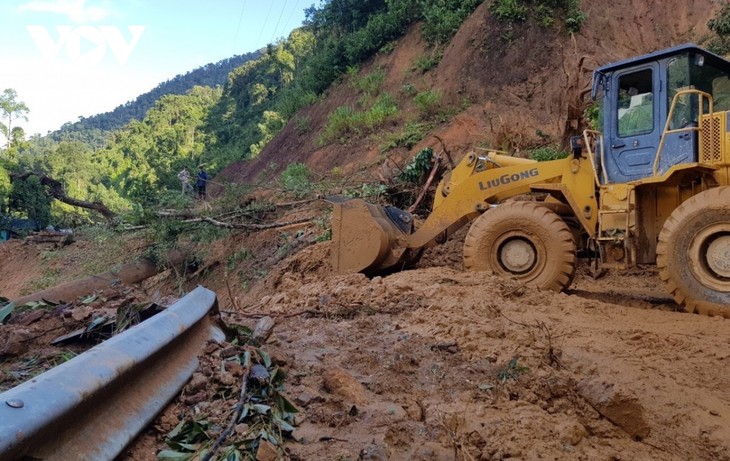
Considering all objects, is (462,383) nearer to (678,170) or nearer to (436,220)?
(678,170)

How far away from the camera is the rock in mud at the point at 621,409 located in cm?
333

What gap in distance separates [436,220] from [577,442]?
5749mm

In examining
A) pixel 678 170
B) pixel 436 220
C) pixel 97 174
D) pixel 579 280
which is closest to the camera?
pixel 678 170

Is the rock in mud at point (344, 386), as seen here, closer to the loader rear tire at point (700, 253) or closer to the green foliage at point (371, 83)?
the loader rear tire at point (700, 253)

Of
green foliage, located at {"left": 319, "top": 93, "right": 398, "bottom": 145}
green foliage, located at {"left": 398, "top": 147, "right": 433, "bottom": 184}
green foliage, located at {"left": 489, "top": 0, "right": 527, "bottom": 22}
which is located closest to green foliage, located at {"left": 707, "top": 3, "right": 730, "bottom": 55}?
green foliage, located at {"left": 489, "top": 0, "right": 527, "bottom": 22}

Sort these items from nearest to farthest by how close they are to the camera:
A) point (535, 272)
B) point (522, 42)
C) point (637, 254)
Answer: point (637, 254) < point (535, 272) < point (522, 42)

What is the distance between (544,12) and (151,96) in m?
148

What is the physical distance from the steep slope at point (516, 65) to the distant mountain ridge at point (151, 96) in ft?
398

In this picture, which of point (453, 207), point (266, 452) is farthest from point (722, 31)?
point (266, 452)

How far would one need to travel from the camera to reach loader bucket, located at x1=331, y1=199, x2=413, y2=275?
27.4ft

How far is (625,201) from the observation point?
23.4 ft

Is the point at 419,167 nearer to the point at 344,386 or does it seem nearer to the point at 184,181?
the point at 184,181

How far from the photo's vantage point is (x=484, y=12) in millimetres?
20875

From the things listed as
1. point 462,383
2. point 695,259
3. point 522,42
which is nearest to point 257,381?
point 462,383
